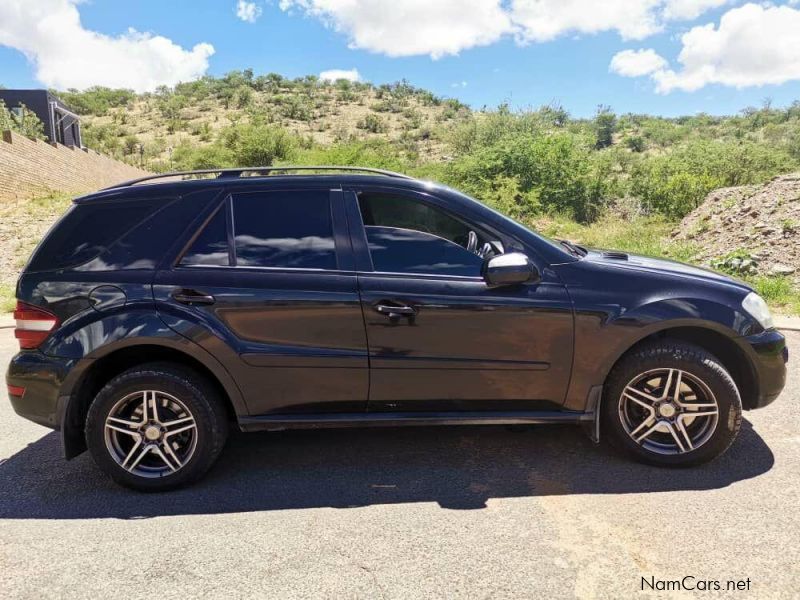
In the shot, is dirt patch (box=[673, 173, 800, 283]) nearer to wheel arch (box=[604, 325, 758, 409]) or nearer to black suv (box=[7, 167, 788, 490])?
wheel arch (box=[604, 325, 758, 409])

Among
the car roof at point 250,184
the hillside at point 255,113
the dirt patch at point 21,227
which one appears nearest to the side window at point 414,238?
the car roof at point 250,184

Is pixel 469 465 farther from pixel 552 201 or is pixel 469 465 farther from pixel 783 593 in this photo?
pixel 552 201

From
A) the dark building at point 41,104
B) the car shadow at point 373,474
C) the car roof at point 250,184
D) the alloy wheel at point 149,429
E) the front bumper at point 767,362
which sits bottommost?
the car shadow at point 373,474

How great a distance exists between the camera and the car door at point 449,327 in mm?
3338

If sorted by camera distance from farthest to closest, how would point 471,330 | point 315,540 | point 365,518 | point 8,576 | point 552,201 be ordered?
point 552,201
point 471,330
point 365,518
point 315,540
point 8,576

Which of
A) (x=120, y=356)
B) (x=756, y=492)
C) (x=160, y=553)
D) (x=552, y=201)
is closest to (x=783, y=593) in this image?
(x=756, y=492)

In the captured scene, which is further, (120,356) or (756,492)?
(120,356)

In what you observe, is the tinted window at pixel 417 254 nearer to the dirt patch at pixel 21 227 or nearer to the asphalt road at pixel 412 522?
the asphalt road at pixel 412 522

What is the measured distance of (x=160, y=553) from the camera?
285 centimetres

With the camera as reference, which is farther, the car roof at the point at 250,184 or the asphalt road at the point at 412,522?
the car roof at the point at 250,184

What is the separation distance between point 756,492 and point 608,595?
1.38 meters

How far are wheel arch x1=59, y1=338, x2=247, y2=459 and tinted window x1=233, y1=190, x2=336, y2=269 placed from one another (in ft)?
2.18

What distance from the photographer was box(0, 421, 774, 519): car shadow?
330cm

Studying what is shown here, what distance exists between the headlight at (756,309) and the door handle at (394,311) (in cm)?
203
